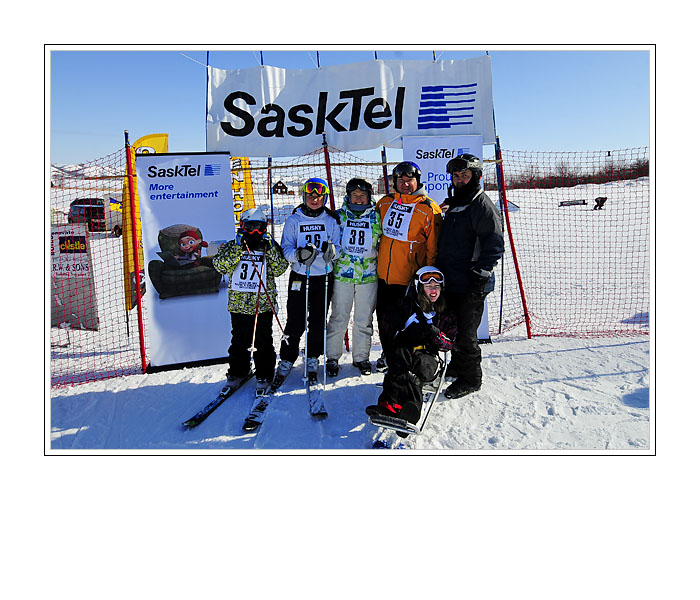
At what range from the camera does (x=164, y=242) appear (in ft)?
16.0

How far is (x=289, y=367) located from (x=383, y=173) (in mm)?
2963

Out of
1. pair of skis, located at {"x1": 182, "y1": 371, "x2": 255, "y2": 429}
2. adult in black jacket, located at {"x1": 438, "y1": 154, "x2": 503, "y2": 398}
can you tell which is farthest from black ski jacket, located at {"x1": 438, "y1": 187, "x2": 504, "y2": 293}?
pair of skis, located at {"x1": 182, "y1": 371, "x2": 255, "y2": 429}

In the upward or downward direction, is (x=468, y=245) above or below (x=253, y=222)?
below

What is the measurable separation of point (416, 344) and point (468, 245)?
1024 millimetres

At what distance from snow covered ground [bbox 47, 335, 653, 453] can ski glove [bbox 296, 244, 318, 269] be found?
4.25 feet

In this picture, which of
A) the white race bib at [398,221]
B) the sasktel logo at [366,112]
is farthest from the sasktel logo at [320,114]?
the white race bib at [398,221]

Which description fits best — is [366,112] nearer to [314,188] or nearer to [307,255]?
[314,188]

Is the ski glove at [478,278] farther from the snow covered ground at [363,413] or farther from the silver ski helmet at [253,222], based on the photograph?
the silver ski helmet at [253,222]

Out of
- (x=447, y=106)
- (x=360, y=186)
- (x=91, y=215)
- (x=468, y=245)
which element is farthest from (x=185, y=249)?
(x=91, y=215)

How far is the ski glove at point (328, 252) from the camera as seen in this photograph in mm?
4271

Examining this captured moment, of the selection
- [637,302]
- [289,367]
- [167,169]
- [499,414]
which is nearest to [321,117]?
[167,169]

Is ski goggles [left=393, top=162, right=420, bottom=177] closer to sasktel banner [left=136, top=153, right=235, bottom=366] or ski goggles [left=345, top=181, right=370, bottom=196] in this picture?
ski goggles [left=345, top=181, right=370, bottom=196]

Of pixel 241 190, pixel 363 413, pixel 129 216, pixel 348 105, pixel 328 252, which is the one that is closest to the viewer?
pixel 363 413

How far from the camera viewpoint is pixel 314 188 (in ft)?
14.1
